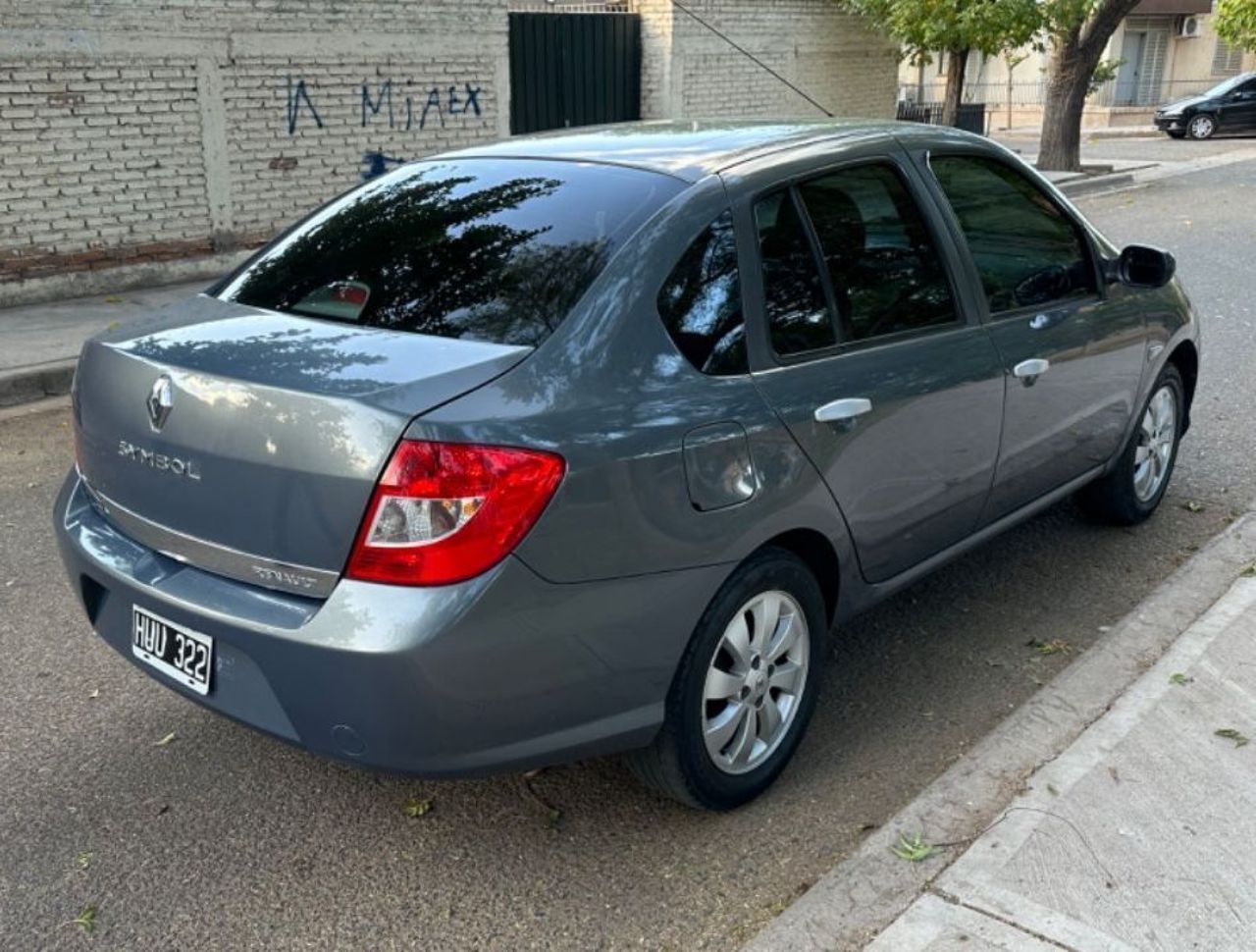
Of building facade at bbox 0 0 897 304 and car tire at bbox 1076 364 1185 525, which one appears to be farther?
building facade at bbox 0 0 897 304

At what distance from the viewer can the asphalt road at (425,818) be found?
2812 mm

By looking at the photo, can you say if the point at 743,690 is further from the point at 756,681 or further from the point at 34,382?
the point at 34,382

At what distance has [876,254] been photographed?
3.58 m

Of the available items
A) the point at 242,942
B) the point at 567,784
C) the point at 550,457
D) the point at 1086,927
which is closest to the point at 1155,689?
the point at 1086,927

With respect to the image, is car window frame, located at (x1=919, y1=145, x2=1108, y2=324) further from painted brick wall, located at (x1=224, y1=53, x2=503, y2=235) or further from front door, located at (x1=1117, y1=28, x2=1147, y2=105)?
front door, located at (x1=1117, y1=28, x2=1147, y2=105)

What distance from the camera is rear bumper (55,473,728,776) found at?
2500mm

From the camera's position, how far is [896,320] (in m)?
3.57

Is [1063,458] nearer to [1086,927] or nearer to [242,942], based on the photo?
[1086,927]

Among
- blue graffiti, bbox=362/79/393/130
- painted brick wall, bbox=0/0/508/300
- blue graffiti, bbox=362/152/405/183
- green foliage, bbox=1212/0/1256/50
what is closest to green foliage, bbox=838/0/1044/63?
painted brick wall, bbox=0/0/508/300

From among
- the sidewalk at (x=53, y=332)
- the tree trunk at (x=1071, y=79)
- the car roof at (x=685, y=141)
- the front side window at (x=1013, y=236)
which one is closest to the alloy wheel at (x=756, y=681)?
the car roof at (x=685, y=141)

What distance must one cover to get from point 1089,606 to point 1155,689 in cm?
85

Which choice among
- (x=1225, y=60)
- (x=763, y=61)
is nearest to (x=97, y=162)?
(x=763, y=61)

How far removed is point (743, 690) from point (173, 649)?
1393 millimetres

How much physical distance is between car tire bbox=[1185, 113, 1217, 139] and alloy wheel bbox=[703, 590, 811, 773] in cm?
3192
